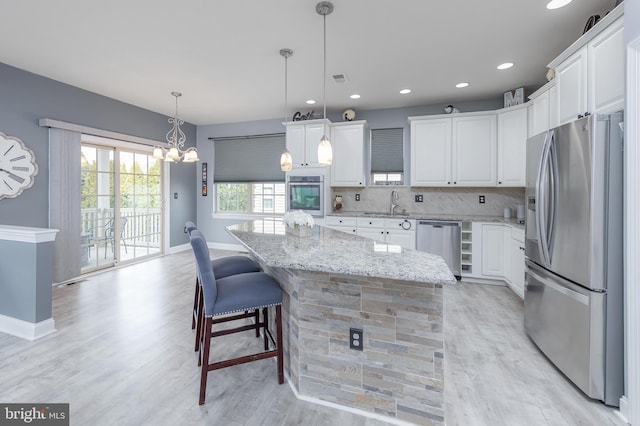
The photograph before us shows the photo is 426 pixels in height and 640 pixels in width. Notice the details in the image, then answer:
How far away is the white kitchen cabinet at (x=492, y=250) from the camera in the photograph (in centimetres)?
397

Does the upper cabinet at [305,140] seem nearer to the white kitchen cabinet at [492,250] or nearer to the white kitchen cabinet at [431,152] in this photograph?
the white kitchen cabinet at [431,152]

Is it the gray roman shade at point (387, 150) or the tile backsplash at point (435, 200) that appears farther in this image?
the gray roman shade at point (387, 150)

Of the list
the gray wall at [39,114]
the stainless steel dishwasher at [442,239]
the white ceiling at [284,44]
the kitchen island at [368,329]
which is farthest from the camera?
the stainless steel dishwasher at [442,239]

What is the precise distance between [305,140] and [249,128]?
5.66 ft

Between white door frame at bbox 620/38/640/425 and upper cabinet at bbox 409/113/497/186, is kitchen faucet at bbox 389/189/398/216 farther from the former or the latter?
white door frame at bbox 620/38/640/425

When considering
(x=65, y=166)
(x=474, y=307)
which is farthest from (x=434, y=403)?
(x=65, y=166)

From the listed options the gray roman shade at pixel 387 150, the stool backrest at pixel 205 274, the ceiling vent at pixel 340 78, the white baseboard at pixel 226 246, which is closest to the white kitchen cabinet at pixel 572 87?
the ceiling vent at pixel 340 78

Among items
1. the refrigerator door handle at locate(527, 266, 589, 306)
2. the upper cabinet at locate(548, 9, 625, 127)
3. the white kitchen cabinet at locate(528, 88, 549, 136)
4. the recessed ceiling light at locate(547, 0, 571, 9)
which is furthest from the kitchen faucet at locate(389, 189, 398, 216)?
the recessed ceiling light at locate(547, 0, 571, 9)

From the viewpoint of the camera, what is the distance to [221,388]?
191cm

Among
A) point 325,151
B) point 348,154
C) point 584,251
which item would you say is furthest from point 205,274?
point 348,154

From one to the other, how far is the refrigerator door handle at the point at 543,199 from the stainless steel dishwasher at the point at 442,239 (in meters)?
1.88

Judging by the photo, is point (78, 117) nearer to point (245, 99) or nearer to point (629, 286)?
point (245, 99)

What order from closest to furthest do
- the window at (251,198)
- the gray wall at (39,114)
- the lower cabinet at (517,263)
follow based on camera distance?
the lower cabinet at (517,263), the gray wall at (39,114), the window at (251,198)

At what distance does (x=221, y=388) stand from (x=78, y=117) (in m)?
4.43
